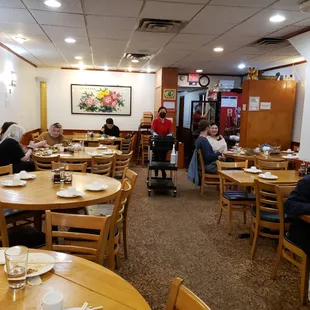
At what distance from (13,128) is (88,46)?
275cm

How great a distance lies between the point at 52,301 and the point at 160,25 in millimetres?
4183

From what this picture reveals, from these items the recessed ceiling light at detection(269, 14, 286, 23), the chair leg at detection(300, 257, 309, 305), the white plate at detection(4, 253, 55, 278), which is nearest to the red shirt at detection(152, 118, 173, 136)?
the recessed ceiling light at detection(269, 14, 286, 23)

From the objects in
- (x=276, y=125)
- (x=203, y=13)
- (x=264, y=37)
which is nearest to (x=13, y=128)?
(x=203, y=13)

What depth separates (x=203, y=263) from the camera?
3.23 metres

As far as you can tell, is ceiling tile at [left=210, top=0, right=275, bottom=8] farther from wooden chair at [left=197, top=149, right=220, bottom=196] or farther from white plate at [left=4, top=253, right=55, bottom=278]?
white plate at [left=4, top=253, right=55, bottom=278]

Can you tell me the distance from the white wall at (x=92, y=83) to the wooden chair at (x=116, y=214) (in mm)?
6899

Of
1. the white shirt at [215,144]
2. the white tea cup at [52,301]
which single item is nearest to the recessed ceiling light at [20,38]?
the white shirt at [215,144]

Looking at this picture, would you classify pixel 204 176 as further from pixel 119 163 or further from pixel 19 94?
pixel 19 94

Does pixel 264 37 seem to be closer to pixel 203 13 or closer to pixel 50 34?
pixel 203 13

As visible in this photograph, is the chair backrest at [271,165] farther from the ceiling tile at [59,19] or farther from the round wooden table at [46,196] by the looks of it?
the ceiling tile at [59,19]

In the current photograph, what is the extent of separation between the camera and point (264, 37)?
5.07 meters

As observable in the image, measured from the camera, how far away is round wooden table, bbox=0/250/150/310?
3.88 ft

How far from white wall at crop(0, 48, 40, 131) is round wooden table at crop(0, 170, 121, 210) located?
4.05 m

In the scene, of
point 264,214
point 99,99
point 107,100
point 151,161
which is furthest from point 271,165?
point 99,99
